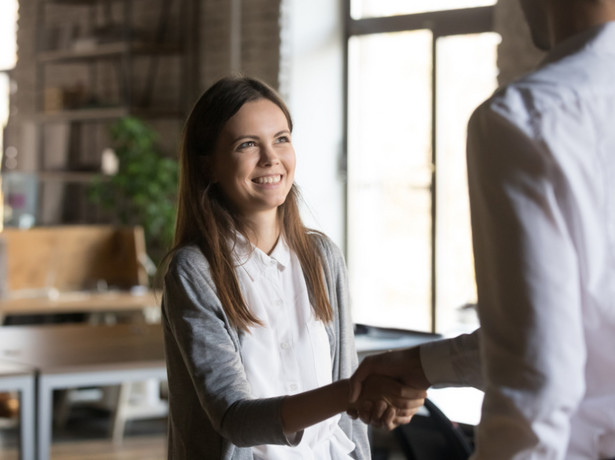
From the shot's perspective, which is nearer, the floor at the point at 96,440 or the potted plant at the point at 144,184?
the floor at the point at 96,440

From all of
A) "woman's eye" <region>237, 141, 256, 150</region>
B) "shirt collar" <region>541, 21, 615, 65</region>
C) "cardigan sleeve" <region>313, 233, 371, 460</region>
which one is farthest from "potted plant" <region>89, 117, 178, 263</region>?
"shirt collar" <region>541, 21, 615, 65</region>

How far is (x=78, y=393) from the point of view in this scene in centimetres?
616

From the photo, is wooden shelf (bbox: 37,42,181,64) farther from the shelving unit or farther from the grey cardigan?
the grey cardigan

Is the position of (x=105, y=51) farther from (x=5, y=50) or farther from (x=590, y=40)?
(x=590, y=40)

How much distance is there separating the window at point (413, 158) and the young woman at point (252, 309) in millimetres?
3879

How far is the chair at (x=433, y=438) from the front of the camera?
215 cm

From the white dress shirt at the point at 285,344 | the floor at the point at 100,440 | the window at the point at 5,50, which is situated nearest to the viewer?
the white dress shirt at the point at 285,344

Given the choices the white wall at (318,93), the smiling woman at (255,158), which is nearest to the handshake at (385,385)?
the smiling woman at (255,158)

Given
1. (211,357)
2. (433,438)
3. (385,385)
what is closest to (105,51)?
(433,438)

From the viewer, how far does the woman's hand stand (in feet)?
4.81

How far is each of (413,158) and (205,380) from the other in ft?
15.1

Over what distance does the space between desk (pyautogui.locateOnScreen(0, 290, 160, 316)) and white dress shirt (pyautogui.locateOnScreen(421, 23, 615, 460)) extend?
4.44 metres

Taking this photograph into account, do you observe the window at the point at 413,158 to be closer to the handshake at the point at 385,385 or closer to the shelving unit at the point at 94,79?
the shelving unit at the point at 94,79

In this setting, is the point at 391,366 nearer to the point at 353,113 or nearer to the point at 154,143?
the point at 353,113
